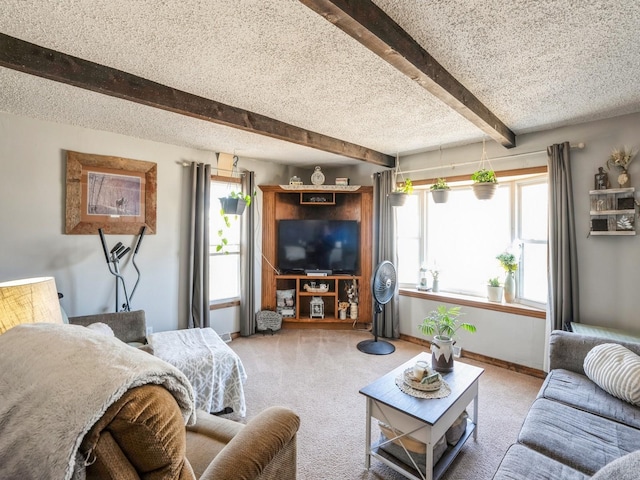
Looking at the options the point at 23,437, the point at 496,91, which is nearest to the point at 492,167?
the point at 496,91

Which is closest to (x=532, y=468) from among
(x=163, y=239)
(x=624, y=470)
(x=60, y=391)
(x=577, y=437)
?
(x=577, y=437)

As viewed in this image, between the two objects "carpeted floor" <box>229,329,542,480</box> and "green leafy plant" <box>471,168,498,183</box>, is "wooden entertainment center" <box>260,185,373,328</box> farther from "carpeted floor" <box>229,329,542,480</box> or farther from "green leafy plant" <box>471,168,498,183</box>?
"green leafy plant" <box>471,168,498,183</box>

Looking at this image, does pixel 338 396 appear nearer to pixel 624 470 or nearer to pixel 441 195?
pixel 624 470

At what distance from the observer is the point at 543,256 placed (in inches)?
131

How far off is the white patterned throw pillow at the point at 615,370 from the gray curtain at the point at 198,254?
3.56 metres

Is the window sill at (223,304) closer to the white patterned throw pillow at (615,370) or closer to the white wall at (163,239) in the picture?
the white wall at (163,239)

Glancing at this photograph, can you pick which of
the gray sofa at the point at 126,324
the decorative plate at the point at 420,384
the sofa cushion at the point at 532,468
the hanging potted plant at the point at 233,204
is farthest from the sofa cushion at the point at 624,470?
the hanging potted plant at the point at 233,204

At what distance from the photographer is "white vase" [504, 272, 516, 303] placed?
3484 millimetres

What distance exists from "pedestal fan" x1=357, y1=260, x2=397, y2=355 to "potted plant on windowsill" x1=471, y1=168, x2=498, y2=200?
1231 mm

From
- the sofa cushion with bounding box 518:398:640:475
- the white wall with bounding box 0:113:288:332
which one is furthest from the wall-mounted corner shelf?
the white wall with bounding box 0:113:288:332

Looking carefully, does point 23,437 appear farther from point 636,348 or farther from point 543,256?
point 543,256

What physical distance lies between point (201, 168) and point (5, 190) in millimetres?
1714

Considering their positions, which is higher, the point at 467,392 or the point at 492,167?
the point at 492,167

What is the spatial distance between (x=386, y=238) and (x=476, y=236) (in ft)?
3.56
